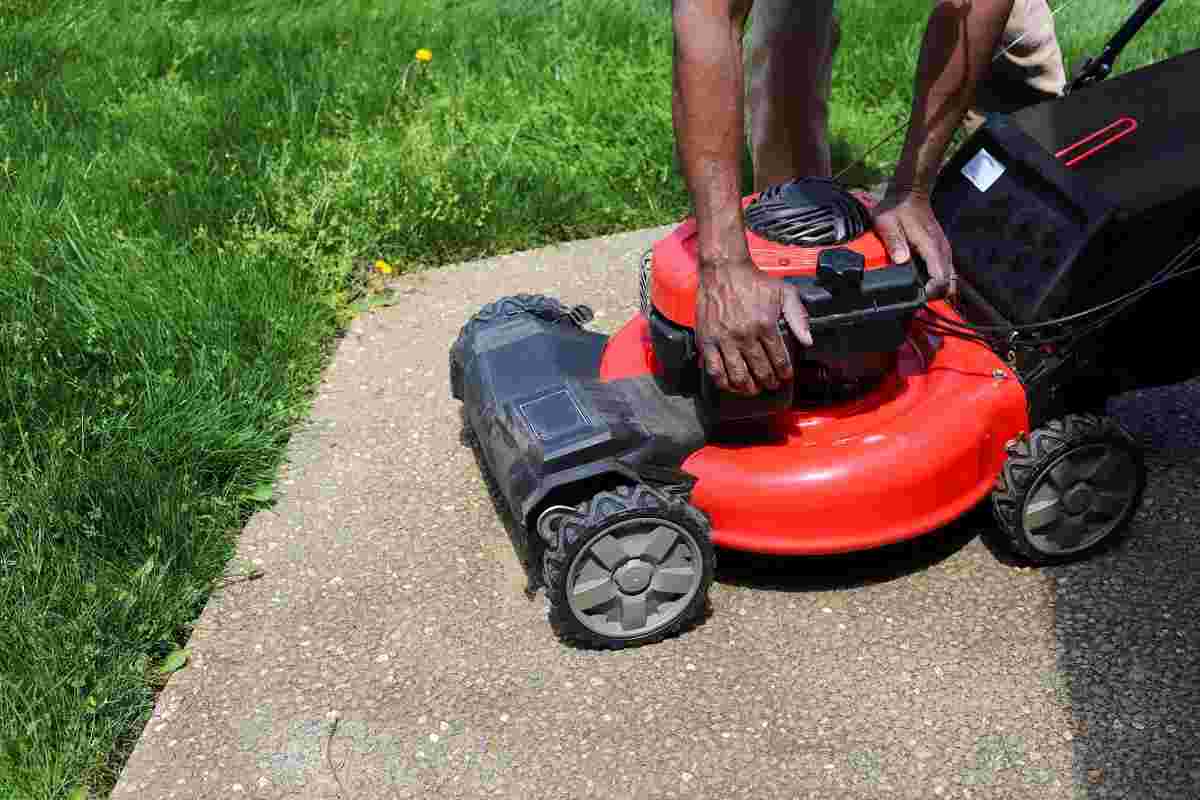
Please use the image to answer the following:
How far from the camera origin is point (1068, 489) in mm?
2250

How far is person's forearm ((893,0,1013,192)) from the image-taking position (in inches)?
88.8

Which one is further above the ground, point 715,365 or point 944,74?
point 944,74

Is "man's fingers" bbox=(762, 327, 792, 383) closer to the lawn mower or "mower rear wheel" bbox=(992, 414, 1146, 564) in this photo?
the lawn mower

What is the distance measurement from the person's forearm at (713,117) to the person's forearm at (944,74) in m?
0.37

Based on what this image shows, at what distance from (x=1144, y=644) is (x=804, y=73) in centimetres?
144

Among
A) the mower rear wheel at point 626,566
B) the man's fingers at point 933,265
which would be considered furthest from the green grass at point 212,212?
the man's fingers at point 933,265

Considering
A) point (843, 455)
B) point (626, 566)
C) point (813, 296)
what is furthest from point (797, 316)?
point (626, 566)

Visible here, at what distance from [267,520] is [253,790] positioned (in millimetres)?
675

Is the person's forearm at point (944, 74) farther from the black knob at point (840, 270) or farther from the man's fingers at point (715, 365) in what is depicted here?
the man's fingers at point (715, 365)

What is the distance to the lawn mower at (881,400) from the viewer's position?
2.12 metres

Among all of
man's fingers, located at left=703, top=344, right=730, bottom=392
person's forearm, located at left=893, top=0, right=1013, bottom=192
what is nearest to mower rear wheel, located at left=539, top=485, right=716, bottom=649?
man's fingers, located at left=703, top=344, right=730, bottom=392

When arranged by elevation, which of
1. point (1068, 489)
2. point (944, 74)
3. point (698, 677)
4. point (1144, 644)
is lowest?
point (698, 677)

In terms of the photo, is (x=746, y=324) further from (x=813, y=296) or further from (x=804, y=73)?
(x=804, y=73)

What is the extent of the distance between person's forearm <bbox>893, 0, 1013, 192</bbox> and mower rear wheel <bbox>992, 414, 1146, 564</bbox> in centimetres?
48
